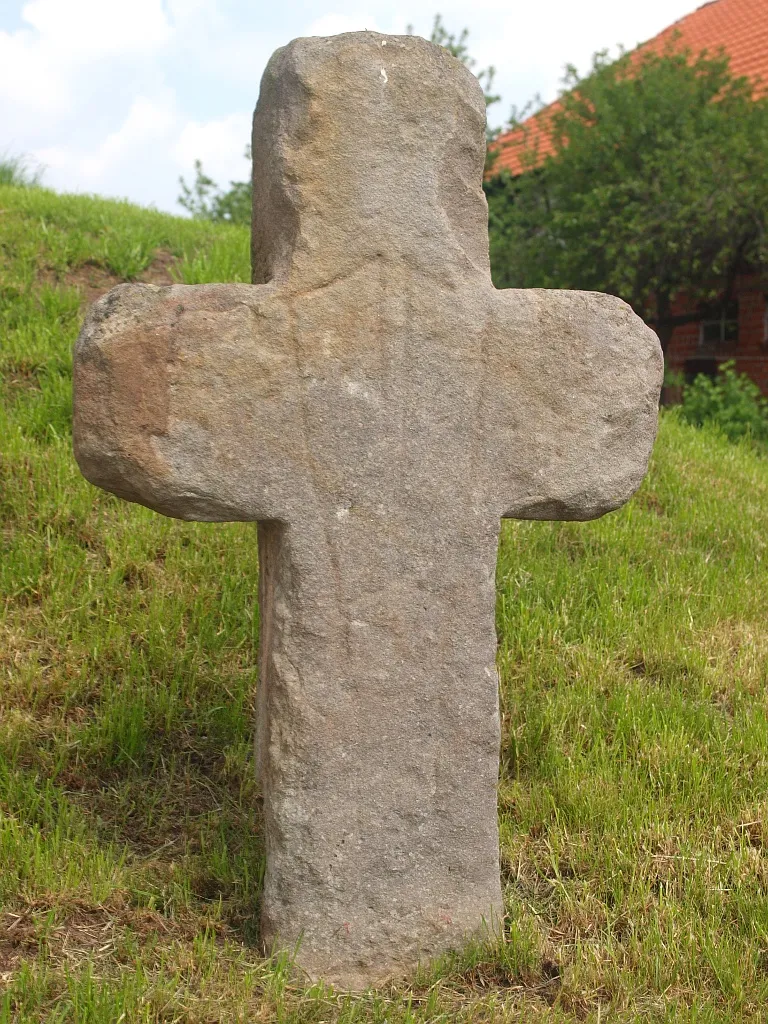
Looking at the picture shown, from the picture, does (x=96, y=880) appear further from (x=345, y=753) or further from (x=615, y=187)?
(x=615, y=187)

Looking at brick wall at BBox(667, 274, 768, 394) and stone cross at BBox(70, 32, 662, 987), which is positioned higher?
brick wall at BBox(667, 274, 768, 394)

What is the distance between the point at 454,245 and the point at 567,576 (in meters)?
2.12

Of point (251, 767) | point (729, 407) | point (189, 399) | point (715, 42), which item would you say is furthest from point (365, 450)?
point (715, 42)

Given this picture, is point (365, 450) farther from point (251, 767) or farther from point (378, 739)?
point (251, 767)

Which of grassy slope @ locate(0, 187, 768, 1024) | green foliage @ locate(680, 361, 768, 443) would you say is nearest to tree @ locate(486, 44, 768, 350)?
green foliage @ locate(680, 361, 768, 443)

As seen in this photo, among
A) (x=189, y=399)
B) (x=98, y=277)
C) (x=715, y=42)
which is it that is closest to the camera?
(x=189, y=399)

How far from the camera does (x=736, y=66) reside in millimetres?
13492

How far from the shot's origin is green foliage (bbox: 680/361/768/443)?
10133 mm

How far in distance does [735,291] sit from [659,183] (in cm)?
192

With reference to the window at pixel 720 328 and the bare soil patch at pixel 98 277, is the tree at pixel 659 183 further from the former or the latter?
the bare soil patch at pixel 98 277

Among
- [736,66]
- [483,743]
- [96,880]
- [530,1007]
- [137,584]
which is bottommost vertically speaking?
[530,1007]

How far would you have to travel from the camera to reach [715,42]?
14570 millimetres

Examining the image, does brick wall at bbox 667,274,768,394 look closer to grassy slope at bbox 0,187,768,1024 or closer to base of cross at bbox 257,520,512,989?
grassy slope at bbox 0,187,768,1024

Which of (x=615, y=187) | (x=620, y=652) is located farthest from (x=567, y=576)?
(x=615, y=187)
